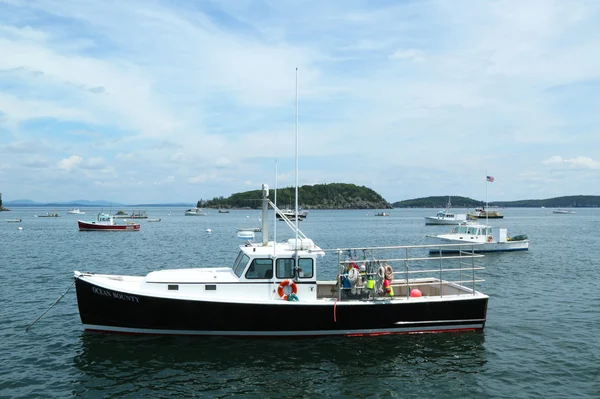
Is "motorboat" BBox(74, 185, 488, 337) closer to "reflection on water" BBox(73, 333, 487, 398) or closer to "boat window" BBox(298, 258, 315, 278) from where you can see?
"boat window" BBox(298, 258, 315, 278)

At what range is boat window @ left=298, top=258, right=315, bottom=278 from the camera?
1506 centimetres

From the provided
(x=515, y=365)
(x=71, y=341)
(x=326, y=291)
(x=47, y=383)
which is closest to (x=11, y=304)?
(x=71, y=341)

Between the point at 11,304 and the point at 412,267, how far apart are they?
2333 cm

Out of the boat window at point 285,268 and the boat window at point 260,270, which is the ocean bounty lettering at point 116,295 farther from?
the boat window at point 285,268

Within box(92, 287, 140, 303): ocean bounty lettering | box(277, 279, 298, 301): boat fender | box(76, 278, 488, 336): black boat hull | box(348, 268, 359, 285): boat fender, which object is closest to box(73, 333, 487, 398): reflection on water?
box(76, 278, 488, 336): black boat hull

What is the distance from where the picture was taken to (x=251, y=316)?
575 inches

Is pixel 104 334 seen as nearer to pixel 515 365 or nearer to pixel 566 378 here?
pixel 515 365

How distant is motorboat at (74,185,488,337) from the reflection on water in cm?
41

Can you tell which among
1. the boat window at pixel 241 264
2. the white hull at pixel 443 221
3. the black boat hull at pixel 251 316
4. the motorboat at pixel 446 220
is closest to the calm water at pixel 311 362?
the black boat hull at pixel 251 316

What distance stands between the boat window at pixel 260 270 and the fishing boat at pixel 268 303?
0.03 m

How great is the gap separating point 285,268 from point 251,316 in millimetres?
1796

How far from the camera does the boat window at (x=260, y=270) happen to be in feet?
49.3

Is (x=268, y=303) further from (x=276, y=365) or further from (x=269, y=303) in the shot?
(x=276, y=365)

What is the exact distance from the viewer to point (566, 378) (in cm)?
1269
